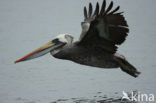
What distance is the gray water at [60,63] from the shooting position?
12.7 m

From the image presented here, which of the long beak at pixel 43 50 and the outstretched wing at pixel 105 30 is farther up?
the outstretched wing at pixel 105 30

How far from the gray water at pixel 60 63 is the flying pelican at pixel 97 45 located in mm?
863

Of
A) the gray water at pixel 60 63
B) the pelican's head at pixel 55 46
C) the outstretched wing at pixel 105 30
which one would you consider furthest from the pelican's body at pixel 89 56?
the gray water at pixel 60 63

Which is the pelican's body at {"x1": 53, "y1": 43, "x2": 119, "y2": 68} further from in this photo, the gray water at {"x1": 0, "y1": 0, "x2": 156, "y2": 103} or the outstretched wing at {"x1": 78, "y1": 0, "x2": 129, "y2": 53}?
the gray water at {"x1": 0, "y1": 0, "x2": 156, "y2": 103}

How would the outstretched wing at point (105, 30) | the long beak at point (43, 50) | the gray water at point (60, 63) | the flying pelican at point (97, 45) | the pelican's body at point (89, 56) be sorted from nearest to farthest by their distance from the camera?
the outstretched wing at point (105, 30), the flying pelican at point (97, 45), the pelican's body at point (89, 56), the long beak at point (43, 50), the gray water at point (60, 63)

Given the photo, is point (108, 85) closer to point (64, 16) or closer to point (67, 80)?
point (67, 80)

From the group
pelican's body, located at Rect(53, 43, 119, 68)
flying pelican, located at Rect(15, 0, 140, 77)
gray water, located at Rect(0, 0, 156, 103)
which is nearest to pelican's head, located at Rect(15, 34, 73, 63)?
flying pelican, located at Rect(15, 0, 140, 77)

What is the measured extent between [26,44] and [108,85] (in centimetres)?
437

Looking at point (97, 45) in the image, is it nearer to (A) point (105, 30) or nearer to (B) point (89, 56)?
(B) point (89, 56)

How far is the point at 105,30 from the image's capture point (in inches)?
439

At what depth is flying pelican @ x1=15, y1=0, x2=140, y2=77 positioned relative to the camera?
11.1 meters

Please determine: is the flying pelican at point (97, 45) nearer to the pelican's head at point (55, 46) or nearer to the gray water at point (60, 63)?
the pelican's head at point (55, 46)

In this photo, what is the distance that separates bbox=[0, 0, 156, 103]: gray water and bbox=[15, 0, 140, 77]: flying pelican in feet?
2.83

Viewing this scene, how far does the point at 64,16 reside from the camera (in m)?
20.8
